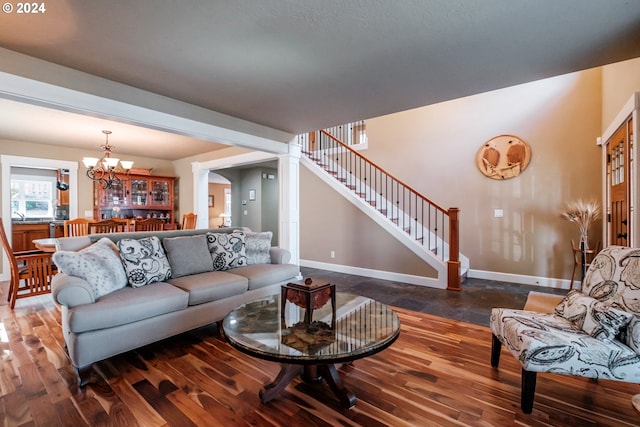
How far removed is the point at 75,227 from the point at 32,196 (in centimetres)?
395

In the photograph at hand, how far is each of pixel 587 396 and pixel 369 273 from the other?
344 centimetres

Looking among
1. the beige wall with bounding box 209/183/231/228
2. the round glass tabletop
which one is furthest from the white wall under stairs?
the beige wall with bounding box 209/183/231/228

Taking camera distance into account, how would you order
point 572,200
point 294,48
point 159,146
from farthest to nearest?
point 159,146
point 572,200
point 294,48

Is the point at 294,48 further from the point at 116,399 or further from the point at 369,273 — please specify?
the point at 369,273

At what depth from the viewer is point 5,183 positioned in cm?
489

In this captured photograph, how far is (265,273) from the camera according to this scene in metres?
3.23

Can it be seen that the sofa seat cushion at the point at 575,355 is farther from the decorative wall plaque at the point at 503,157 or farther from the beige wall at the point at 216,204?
the beige wall at the point at 216,204

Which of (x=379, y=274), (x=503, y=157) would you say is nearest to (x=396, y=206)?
(x=379, y=274)

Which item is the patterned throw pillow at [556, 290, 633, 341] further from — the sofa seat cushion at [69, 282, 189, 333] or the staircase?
the sofa seat cushion at [69, 282, 189, 333]

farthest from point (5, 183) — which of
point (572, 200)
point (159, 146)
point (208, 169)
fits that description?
point (572, 200)

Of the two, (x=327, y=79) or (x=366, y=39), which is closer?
(x=366, y=39)

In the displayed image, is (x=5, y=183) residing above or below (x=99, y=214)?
above

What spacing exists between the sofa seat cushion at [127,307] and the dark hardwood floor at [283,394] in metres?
0.37

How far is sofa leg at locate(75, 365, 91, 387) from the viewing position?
1969mm
